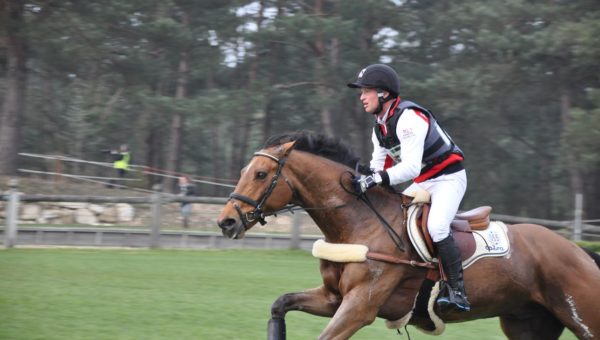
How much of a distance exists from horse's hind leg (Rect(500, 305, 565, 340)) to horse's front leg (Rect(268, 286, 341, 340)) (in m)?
1.78

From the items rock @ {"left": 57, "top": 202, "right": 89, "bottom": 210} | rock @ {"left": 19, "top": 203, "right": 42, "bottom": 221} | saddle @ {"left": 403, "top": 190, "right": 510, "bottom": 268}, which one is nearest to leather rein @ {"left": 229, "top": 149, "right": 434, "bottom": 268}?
saddle @ {"left": 403, "top": 190, "right": 510, "bottom": 268}

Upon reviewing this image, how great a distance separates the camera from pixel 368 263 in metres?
5.94

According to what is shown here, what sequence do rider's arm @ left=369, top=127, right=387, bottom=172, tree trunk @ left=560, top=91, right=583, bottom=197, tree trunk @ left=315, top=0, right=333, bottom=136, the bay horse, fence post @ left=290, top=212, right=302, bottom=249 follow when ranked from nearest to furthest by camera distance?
the bay horse < rider's arm @ left=369, top=127, right=387, bottom=172 < fence post @ left=290, top=212, right=302, bottom=249 < tree trunk @ left=560, top=91, right=583, bottom=197 < tree trunk @ left=315, top=0, right=333, bottom=136

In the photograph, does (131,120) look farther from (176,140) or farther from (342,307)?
(342,307)

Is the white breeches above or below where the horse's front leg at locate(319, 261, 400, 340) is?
above

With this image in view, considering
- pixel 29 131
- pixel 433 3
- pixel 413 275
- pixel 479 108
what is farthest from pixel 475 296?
pixel 29 131

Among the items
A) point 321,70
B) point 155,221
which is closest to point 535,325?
point 155,221

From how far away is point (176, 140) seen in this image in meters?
37.1

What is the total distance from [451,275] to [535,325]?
1.33m

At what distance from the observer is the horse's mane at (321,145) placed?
20.6 feet

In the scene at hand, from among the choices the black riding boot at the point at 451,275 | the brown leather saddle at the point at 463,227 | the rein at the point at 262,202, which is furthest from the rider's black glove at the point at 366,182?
the black riding boot at the point at 451,275

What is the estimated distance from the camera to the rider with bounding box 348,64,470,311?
5.97m

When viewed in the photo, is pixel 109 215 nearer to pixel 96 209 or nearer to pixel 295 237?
pixel 96 209

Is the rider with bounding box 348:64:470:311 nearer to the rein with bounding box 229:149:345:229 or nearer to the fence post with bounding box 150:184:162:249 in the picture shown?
the rein with bounding box 229:149:345:229
